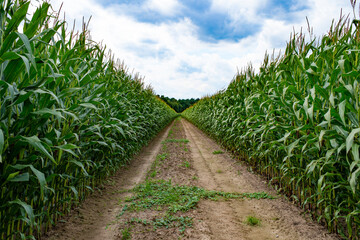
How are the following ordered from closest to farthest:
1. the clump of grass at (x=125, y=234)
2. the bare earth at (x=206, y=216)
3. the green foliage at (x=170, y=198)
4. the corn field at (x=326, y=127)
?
the corn field at (x=326, y=127)
the clump of grass at (x=125, y=234)
the bare earth at (x=206, y=216)
the green foliage at (x=170, y=198)

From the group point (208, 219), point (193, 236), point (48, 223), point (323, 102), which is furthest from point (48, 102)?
point (323, 102)

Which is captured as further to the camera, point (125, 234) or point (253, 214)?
point (253, 214)

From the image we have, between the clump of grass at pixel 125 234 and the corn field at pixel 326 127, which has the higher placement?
the corn field at pixel 326 127

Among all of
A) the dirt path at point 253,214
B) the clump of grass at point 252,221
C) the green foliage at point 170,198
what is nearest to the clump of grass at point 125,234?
the green foliage at point 170,198

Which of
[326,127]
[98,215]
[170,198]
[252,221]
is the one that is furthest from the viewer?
[170,198]

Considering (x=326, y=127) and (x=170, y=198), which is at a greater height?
(x=326, y=127)

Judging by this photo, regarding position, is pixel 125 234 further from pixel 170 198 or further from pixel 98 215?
pixel 170 198

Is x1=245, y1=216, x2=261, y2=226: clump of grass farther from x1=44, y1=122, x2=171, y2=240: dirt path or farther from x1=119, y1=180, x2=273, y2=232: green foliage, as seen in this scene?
x1=44, y1=122, x2=171, y2=240: dirt path

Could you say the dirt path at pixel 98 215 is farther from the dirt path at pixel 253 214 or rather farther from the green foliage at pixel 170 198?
the dirt path at pixel 253 214

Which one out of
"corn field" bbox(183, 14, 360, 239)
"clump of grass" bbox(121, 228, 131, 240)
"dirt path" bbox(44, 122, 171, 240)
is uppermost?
"corn field" bbox(183, 14, 360, 239)

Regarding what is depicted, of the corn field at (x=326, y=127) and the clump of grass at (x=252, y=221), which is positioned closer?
the corn field at (x=326, y=127)

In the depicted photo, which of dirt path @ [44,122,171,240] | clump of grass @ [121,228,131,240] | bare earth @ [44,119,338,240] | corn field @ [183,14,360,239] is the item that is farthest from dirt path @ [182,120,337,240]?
dirt path @ [44,122,171,240]

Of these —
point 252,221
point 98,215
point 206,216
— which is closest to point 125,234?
point 98,215

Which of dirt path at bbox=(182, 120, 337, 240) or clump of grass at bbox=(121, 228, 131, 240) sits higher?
dirt path at bbox=(182, 120, 337, 240)
